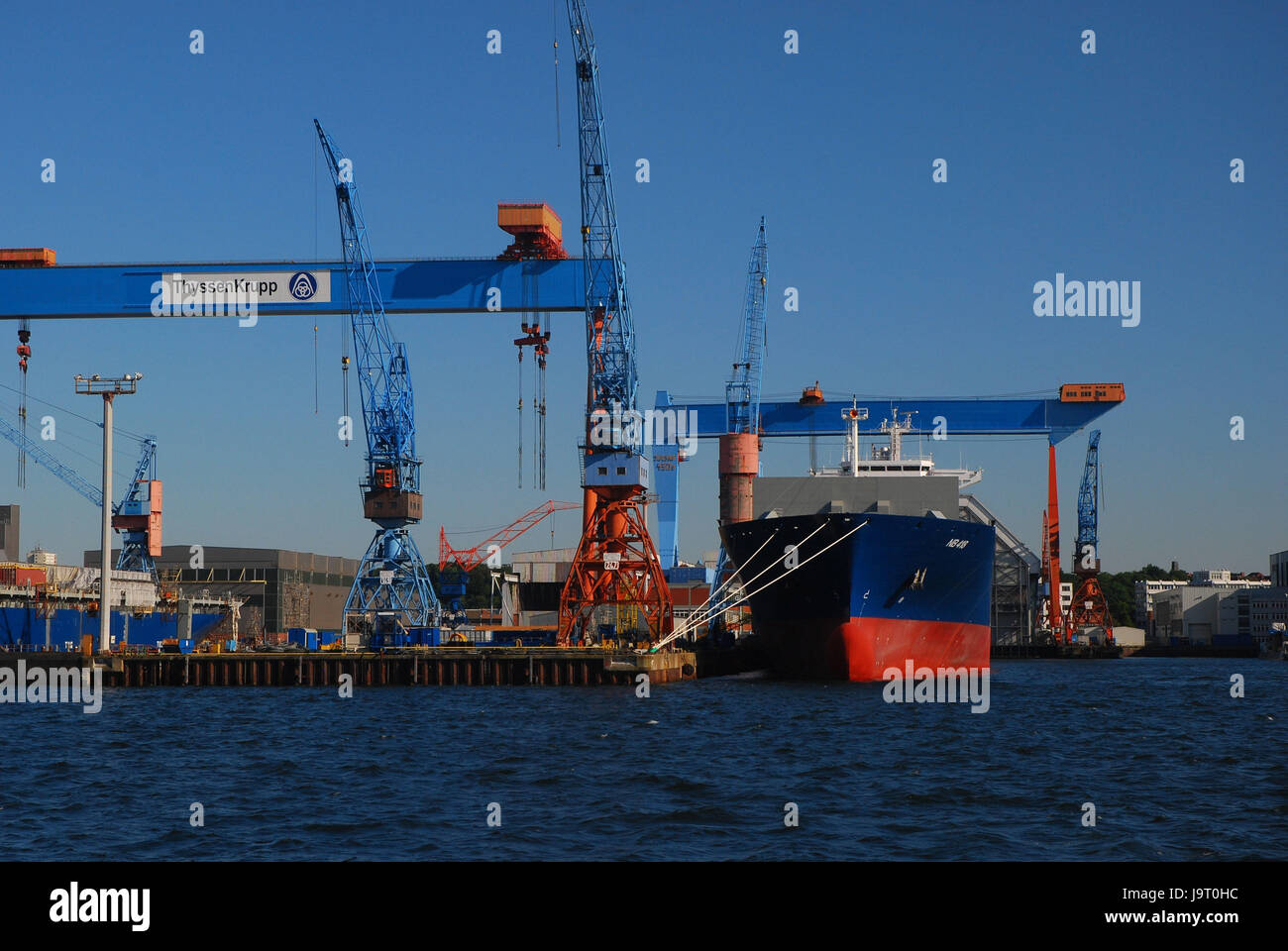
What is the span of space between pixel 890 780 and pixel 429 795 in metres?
9.01

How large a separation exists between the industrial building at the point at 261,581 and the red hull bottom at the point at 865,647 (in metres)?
86.2

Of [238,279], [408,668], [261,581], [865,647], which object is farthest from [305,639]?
[261,581]

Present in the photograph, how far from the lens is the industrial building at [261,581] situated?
136375 millimetres

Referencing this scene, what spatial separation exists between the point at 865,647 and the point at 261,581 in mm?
94651

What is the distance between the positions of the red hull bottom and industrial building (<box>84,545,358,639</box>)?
8621 cm

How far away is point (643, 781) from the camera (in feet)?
84.1

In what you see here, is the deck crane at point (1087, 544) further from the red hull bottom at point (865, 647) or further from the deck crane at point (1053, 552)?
the red hull bottom at point (865, 647)

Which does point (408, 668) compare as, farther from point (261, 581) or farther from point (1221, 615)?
point (1221, 615)

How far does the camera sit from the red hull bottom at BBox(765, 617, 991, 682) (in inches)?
2044


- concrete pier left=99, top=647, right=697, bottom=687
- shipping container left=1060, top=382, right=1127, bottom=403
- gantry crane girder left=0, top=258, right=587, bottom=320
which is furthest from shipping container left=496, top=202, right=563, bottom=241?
shipping container left=1060, top=382, right=1127, bottom=403

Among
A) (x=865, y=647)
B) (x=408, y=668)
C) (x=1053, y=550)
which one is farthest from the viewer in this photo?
(x=1053, y=550)

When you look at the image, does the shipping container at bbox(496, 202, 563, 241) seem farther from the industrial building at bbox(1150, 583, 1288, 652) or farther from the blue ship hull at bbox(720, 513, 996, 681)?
the industrial building at bbox(1150, 583, 1288, 652)

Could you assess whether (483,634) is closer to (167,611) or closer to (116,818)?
(167,611)
